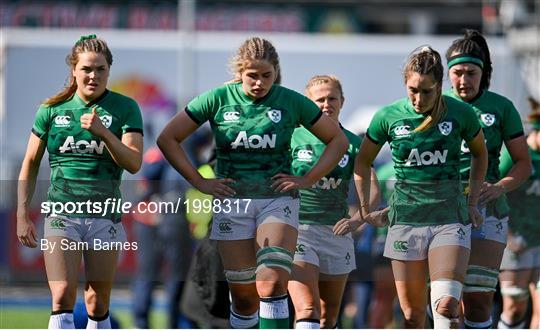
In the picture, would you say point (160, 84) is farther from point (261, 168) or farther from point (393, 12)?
point (261, 168)

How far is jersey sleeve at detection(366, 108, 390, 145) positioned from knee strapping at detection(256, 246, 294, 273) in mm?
907

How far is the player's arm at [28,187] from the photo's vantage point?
821 centimetres

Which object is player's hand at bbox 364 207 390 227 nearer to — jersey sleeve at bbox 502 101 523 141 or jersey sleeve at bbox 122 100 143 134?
jersey sleeve at bbox 502 101 523 141

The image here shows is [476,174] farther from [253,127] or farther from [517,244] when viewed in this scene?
[253,127]

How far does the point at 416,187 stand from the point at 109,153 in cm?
185

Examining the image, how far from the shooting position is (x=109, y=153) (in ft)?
26.6

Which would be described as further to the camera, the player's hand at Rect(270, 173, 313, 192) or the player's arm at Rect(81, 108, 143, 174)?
the player's hand at Rect(270, 173, 313, 192)

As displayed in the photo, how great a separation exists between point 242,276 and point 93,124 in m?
1.30

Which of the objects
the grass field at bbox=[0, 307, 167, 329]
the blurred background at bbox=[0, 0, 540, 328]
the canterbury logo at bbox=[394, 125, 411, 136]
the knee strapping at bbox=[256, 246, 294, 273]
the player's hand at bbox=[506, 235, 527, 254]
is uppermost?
the blurred background at bbox=[0, 0, 540, 328]

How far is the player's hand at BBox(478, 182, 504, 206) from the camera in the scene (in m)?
8.60

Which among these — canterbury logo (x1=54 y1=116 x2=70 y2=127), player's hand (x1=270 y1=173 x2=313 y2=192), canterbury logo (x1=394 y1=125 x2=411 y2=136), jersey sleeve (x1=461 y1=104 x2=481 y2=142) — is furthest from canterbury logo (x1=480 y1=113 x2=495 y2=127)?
canterbury logo (x1=54 y1=116 x2=70 y2=127)

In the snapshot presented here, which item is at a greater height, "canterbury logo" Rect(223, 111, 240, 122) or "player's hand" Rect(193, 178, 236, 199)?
"canterbury logo" Rect(223, 111, 240, 122)

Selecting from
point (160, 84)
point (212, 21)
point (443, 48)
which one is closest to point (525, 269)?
point (443, 48)

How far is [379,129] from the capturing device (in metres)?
8.33
